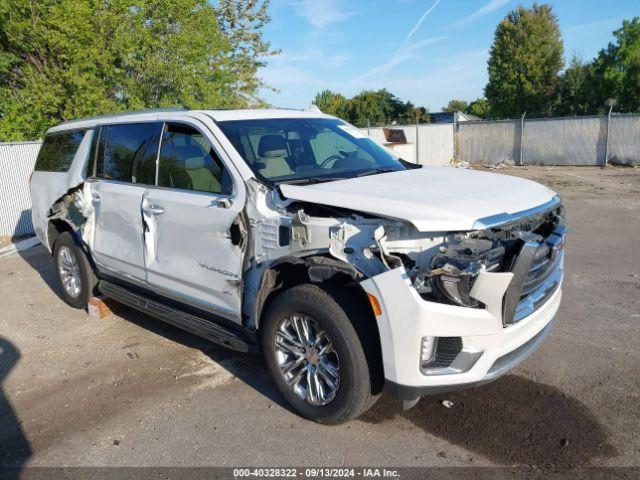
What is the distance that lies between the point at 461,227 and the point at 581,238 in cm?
627

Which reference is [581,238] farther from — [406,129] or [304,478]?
[406,129]

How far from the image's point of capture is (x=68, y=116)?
1141 centimetres

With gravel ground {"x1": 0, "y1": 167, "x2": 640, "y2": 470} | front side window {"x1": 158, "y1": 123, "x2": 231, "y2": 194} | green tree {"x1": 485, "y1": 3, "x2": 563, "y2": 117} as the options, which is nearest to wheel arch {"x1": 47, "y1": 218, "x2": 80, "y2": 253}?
gravel ground {"x1": 0, "y1": 167, "x2": 640, "y2": 470}

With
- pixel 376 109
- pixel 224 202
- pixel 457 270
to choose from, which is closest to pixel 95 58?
pixel 224 202

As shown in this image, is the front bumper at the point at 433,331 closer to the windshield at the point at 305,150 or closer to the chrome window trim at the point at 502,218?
the chrome window trim at the point at 502,218

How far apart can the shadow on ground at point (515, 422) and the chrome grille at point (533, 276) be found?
71 centimetres

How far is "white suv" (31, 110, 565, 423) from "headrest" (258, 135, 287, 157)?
0.01 meters

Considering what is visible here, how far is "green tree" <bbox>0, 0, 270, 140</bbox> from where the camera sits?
1072cm

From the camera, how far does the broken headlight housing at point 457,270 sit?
9.35 feet

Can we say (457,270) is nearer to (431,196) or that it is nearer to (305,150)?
(431,196)

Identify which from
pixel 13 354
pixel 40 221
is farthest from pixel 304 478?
pixel 40 221

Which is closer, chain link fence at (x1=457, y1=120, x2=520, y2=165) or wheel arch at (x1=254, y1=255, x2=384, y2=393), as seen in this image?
wheel arch at (x1=254, y1=255, x2=384, y2=393)

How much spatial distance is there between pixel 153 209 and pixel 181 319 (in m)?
0.91

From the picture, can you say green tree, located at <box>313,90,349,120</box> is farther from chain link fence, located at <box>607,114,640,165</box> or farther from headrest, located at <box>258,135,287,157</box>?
headrest, located at <box>258,135,287,157</box>
